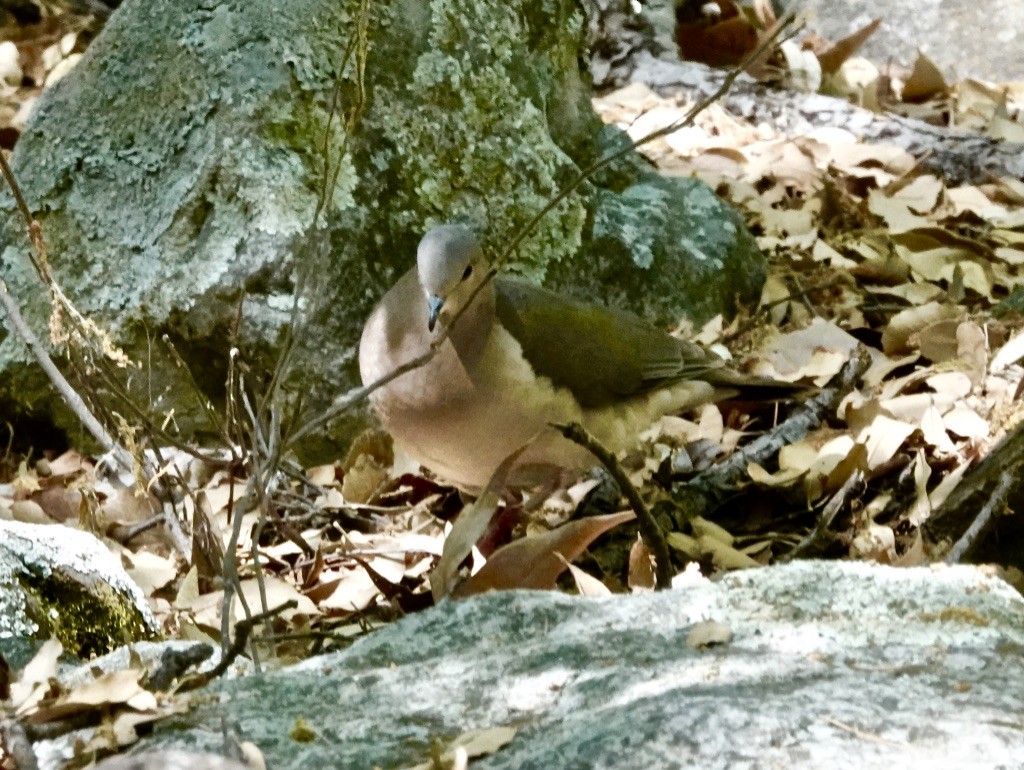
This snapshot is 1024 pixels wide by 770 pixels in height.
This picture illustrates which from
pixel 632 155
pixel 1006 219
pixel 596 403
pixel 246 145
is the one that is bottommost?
pixel 1006 219

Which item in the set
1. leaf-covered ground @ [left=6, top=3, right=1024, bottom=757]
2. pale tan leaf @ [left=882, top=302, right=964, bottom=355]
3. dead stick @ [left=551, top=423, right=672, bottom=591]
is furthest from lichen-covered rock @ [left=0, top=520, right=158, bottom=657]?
pale tan leaf @ [left=882, top=302, right=964, bottom=355]

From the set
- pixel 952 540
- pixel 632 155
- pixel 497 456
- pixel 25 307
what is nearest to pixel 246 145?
pixel 25 307

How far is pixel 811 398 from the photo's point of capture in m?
4.36

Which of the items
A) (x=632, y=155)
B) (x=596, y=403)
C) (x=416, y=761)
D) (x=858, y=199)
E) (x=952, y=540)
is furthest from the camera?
(x=858, y=199)

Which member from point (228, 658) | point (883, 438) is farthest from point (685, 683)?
point (883, 438)

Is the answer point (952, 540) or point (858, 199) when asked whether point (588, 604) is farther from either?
point (858, 199)

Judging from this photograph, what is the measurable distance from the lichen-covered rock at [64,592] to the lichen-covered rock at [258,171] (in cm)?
168

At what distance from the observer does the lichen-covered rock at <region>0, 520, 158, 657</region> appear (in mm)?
2342

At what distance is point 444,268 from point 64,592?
55.4 inches

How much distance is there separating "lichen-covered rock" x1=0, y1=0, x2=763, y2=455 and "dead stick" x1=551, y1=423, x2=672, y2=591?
1.58m

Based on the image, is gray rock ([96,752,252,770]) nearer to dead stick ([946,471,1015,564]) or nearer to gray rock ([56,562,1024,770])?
gray rock ([56,562,1024,770])

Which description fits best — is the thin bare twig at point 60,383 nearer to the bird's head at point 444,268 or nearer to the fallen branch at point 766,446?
the bird's head at point 444,268

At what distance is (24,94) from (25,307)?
3.16 metres

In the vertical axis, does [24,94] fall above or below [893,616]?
above
